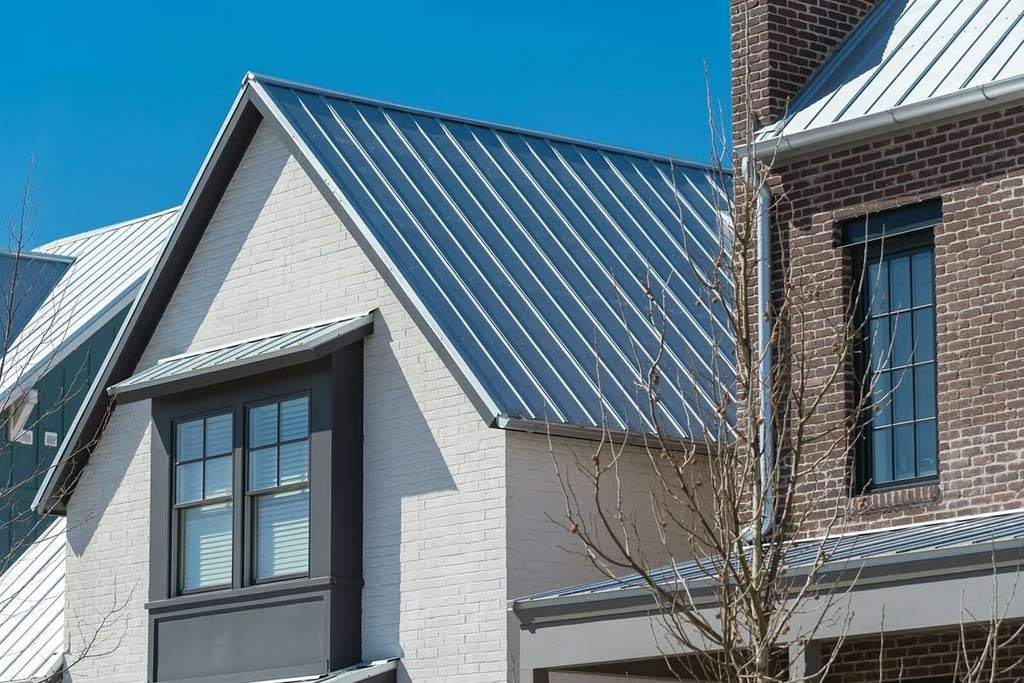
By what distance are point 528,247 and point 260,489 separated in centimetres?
366

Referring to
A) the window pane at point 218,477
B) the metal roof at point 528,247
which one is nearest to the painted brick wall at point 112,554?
the window pane at point 218,477

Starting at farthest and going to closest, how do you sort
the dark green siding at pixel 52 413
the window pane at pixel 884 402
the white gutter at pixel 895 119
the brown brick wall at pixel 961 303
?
the dark green siding at pixel 52 413 < the window pane at pixel 884 402 < the white gutter at pixel 895 119 < the brown brick wall at pixel 961 303

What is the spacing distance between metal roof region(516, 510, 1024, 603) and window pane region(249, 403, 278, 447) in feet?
15.4

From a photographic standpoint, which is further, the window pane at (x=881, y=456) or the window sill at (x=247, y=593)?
the window sill at (x=247, y=593)

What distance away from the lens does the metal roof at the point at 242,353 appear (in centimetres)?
1794

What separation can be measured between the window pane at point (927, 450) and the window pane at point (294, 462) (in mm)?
6053

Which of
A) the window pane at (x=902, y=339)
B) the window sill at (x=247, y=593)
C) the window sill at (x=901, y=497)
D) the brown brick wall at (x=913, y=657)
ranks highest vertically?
the window pane at (x=902, y=339)

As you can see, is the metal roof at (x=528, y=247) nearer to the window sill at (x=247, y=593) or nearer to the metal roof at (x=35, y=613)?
the window sill at (x=247, y=593)

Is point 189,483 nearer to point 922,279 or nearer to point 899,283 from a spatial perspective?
point 899,283

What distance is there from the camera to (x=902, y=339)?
49.8 ft

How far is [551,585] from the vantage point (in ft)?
55.5

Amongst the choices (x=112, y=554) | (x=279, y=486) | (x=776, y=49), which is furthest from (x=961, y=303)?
(x=112, y=554)

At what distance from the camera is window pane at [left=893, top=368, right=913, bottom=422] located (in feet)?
49.3

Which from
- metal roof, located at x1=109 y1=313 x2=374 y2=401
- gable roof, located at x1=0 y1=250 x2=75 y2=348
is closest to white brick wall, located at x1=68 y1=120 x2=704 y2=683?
metal roof, located at x1=109 y1=313 x2=374 y2=401
